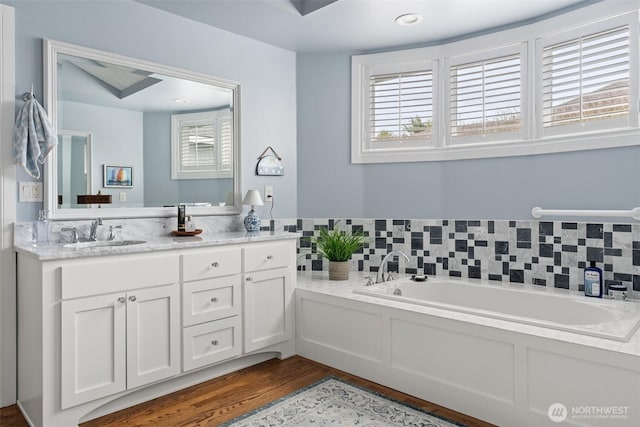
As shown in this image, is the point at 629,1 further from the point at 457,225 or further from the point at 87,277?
the point at 87,277

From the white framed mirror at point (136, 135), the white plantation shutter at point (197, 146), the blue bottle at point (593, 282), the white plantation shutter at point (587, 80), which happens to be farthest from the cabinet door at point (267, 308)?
the white plantation shutter at point (587, 80)

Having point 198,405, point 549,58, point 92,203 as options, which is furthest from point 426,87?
point 198,405

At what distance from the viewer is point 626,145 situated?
2.55 meters

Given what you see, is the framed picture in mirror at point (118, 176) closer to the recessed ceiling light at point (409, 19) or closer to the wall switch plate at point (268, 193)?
the wall switch plate at point (268, 193)

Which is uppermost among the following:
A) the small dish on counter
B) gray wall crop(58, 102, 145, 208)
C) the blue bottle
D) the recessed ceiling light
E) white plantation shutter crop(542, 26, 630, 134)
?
the recessed ceiling light

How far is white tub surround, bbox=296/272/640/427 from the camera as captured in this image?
1.80 m

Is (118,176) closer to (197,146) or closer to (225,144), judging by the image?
(197,146)

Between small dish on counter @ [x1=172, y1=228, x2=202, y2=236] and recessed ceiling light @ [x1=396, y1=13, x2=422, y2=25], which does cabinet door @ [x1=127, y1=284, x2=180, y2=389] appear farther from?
recessed ceiling light @ [x1=396, y1=13, x2=422, y2=25]

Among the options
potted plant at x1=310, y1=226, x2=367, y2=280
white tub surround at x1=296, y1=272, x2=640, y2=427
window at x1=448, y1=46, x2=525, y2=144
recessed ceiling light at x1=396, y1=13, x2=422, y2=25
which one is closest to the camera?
white tub surround at x1=296, y1=272, x2=640, y2=427

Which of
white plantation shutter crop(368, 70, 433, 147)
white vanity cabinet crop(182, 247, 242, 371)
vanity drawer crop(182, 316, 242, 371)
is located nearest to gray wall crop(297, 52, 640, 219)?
white plantation shutter crop(368, 70, 433, 147)

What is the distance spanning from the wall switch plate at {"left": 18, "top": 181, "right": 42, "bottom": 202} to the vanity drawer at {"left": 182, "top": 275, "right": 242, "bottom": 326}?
931mm

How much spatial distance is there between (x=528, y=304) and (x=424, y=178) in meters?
1.20

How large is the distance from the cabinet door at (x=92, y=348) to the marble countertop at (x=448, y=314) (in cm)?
123

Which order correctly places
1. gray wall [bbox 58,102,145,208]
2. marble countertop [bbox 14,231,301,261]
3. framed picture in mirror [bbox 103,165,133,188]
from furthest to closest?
1. framed picture in mirror [bbox 103,165,133,188]
2. gray wall [bbox 58,102,145,208]
3. marble countertop [bbox 14,231,301,261]
